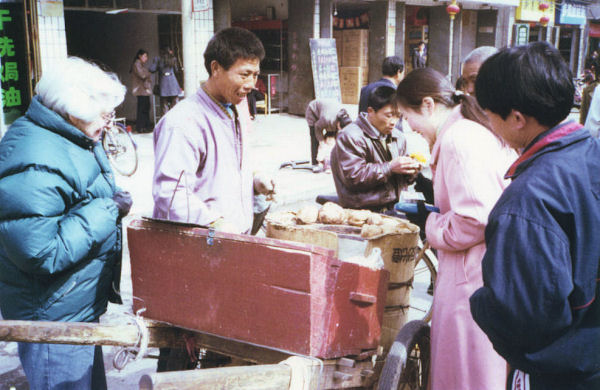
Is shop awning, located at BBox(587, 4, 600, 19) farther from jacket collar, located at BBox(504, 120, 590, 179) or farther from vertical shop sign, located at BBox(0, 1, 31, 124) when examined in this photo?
jacket collar, located at BBox(504, 120, 590, 179)

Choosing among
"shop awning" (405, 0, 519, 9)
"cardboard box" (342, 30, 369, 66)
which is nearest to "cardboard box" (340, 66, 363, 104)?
"cardboard box" (342, 30, 369, 66)

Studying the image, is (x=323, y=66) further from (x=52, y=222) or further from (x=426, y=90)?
(x=52, y=222)

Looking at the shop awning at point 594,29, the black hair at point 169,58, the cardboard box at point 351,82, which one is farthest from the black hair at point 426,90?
the shop awning at point 594,29

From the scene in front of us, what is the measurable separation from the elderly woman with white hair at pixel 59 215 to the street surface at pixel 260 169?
12.3 inches

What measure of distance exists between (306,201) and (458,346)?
6231 millimetres

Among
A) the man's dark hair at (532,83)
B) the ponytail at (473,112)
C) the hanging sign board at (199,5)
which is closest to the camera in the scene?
the man's dark hair at (532,83)

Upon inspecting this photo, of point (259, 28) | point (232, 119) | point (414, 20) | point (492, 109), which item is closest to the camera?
point (492, 109)

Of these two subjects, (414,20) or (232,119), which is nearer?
(232,119)

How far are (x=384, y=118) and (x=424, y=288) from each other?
6.72ft

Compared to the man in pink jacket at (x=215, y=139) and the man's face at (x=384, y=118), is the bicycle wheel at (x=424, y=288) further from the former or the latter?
the man in pink jacket at (x=215, y=139)

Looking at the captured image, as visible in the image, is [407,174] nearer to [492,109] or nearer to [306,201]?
[492,109]

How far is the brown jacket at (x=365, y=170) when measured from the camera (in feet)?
13.7

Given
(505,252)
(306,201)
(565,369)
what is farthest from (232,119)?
(306,201)

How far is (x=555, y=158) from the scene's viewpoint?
62.7 inches
